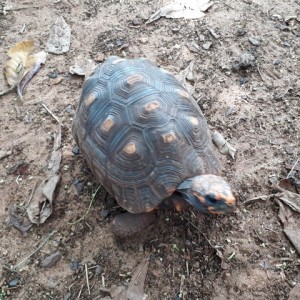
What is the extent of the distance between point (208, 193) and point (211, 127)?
1241 millimetres

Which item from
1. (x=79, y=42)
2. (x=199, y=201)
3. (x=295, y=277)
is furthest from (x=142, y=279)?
(x=79, y=42)

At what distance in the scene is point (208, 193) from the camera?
7.47ft

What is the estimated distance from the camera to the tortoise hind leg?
8.72 ft

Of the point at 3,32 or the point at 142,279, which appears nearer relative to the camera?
the point at 142,279

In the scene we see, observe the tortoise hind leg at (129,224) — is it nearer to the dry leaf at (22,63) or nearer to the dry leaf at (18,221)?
the dry leaf at (18,221)

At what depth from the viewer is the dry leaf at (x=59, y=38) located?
13.7 ft

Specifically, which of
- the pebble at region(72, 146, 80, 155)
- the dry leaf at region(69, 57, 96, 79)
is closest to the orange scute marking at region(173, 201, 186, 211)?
the pebble at region(72, 146, 80, 155)

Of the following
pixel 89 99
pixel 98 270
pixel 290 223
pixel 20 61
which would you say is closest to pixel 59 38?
pixel 20 61

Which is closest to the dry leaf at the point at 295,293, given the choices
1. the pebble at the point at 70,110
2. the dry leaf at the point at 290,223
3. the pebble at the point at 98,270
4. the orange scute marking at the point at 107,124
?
the dry leaf at the point at 290,223

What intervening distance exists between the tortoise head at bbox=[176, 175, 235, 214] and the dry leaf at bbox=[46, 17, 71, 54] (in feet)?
8.25

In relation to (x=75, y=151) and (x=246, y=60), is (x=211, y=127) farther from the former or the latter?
(x=75, y=151)

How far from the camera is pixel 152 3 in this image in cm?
463

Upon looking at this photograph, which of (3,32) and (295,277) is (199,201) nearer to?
(295,277)

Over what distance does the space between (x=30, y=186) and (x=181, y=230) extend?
1.31 metres
